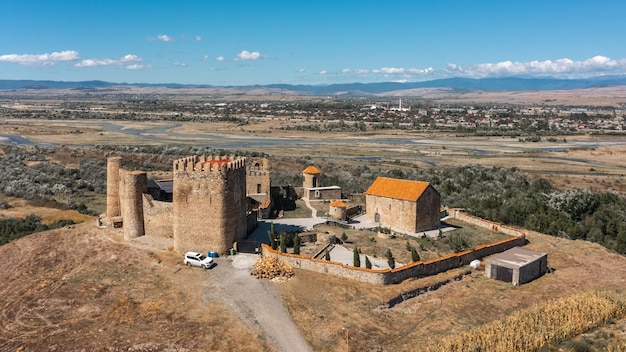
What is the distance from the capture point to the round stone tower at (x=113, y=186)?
33.5m

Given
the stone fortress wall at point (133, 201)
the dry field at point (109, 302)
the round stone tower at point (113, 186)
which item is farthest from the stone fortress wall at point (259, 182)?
the dry field at point (109, 302)

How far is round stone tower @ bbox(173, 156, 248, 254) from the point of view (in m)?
27.8

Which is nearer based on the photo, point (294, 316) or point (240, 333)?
point (240, 333)

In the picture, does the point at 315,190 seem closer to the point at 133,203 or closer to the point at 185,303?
the point at 133,203

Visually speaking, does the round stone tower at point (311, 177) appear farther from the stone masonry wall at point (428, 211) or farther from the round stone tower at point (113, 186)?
the round stone tower at point (113, 186)

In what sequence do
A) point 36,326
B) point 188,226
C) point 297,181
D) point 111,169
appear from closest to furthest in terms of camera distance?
point 36,326 < point 188,226 < point 111,169 < point 297,181

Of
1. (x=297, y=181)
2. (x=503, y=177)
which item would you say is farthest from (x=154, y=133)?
(x=503, y=177)

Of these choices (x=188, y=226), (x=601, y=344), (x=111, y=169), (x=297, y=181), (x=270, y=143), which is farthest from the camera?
(x=270, y=143)

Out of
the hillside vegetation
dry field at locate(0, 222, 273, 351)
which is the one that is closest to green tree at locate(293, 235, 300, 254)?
dry field at locate(0, 222, 273, 351)

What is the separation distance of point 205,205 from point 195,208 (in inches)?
24.6

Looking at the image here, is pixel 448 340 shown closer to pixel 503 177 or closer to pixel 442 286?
pixel 442 286

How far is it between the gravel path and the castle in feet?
5.71

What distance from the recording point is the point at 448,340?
783 inches

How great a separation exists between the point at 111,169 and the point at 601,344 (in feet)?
95.0
